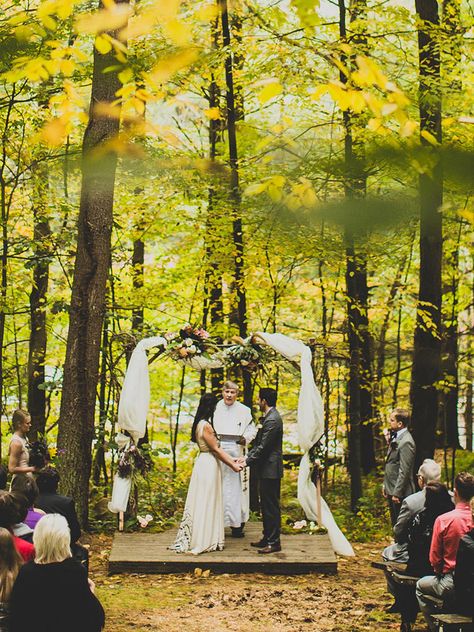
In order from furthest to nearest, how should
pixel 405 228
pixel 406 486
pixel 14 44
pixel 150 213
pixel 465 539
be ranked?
1. pixel 150 213
2. pixel 406 486
3. pixel 465 539
4. pixel 14 44
5. pixel 405 228

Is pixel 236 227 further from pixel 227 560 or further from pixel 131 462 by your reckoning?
pixel 227 560

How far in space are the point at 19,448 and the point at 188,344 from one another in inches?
100.0

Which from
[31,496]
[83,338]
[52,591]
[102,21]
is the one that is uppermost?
[102,21]

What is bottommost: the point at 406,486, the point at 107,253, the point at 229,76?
the point at 406,486

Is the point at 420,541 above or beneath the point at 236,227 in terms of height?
beneath

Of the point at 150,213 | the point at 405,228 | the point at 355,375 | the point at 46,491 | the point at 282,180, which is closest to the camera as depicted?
the point at 405,228

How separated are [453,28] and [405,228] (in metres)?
9.79

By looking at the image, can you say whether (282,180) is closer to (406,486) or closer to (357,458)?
(406,486)

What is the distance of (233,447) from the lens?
9.41m

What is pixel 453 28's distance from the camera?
34.0 ft

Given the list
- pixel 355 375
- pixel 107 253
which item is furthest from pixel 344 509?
pixel 107 253

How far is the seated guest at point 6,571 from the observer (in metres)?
3.99

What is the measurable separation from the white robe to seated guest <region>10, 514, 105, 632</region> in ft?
18.0

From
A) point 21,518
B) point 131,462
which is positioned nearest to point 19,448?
point 131,462
